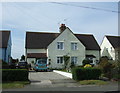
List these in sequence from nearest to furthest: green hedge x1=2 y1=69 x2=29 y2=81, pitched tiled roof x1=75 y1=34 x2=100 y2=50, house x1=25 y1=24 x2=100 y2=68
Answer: green hedge x1=2 y1=69 x2=29 y2=81 → house x1=25 y1=24 x2=100 y2=68 → pitched tiled roof x1=75 y1=34 x2=100 y2=50

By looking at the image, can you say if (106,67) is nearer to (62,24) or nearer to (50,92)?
(50,92)

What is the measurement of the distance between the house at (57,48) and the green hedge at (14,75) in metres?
17.2

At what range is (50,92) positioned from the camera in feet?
37.0

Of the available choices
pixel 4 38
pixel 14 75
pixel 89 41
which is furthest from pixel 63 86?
pixel 89 41

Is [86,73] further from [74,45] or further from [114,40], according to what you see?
[114,40]

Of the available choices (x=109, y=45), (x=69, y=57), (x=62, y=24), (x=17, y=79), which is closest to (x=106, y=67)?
(x=17, y=79)

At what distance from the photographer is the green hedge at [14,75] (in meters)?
15.6

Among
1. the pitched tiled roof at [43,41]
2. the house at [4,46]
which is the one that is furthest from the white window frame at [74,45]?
the house at [4,46]

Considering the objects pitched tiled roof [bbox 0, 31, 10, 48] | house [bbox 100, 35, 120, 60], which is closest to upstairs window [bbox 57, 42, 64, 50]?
pitched tiled roof [bbox 0, 31, 10, 48]

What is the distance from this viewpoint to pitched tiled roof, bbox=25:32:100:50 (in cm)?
3525

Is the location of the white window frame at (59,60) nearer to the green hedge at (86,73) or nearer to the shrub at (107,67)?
the shrub at (107,67)

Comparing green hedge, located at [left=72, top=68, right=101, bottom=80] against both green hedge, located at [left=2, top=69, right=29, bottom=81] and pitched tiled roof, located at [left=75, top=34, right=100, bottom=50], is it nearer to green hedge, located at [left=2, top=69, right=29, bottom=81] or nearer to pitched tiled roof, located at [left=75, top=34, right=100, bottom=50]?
green hedge, located at [left=2, top=69, right=29, bottom=81]

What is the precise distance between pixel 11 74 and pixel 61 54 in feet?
65.4

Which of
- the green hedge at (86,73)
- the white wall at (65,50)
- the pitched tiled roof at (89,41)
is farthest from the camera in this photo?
the pitched tiled roof at (89,41)
